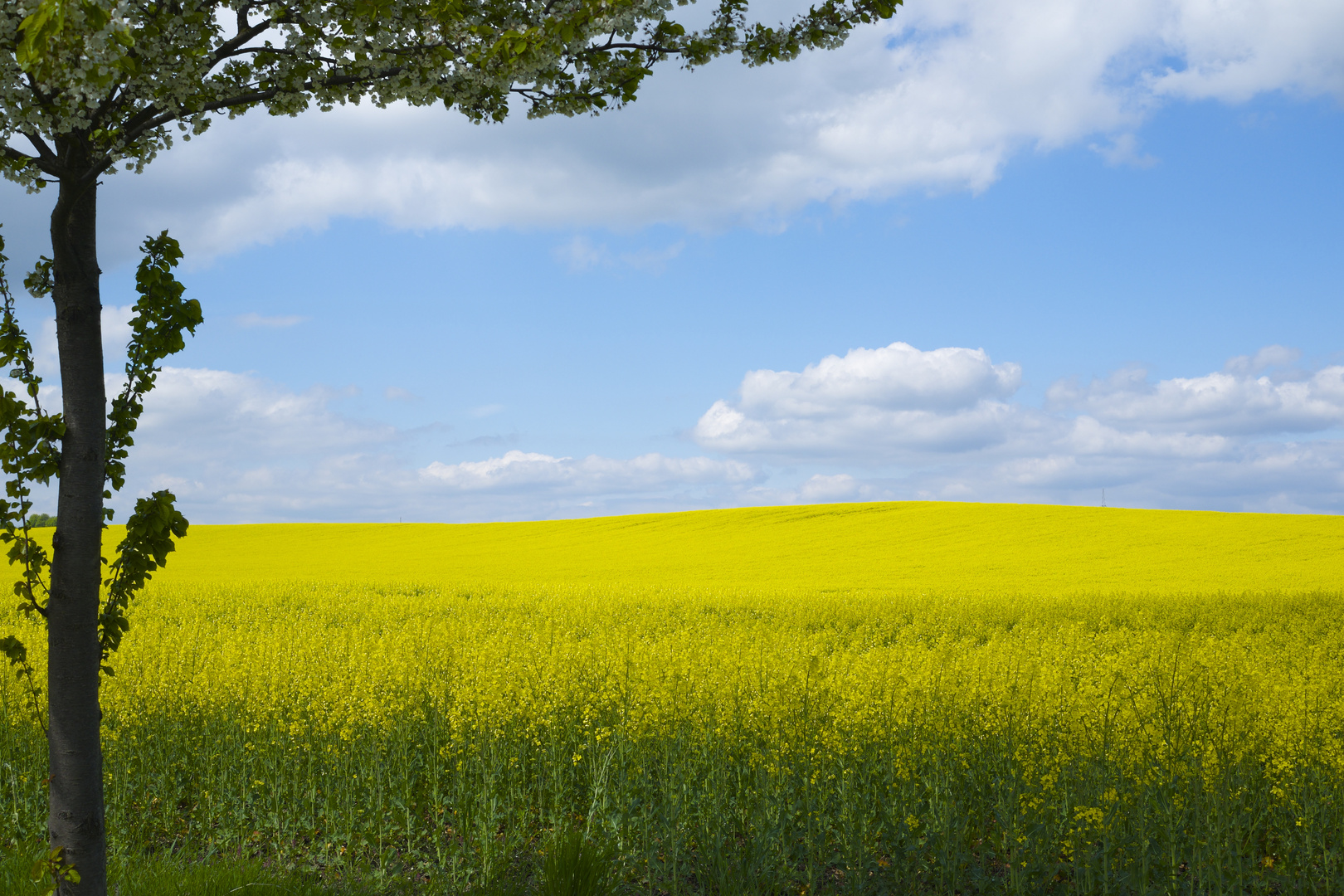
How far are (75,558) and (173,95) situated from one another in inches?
77.9

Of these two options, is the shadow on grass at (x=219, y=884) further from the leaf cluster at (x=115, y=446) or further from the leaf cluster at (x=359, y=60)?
the leaf cluster at (x=359, y=60)

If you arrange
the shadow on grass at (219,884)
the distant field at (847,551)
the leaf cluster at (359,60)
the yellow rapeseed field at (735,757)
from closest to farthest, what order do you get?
the leaf cluster at (359,60) → the shadow on grass at (219,884) → the yellow rapeseed field at (735,757) → the distant field at (847,551)

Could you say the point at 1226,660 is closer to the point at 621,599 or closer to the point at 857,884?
the point at 857,884

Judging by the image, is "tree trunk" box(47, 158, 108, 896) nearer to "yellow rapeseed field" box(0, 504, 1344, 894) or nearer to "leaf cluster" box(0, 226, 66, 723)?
"leaf cluster" box(0, 226, 66, 723)

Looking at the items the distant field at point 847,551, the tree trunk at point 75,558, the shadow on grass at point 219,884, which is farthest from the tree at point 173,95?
the distant field at point 847,551

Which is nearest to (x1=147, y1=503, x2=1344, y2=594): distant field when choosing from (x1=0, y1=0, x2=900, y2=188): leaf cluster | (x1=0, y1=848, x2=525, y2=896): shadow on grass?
(x1=0, y1=848, x2=525, y2=896): shadow on grass

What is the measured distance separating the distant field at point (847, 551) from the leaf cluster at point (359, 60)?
1990 centimetres

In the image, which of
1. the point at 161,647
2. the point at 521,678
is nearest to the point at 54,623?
the point at 521,678

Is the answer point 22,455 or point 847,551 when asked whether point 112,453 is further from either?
point 847,551

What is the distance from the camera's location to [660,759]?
619cm

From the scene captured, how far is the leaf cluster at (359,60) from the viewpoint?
3.07 m

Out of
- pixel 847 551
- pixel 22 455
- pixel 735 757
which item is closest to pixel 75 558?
pixel 22 455

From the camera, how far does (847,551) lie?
32750 mm

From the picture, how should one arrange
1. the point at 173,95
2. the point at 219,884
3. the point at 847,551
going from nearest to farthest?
the point at 173,95 < the point at 219,884 < the point at 847,551
